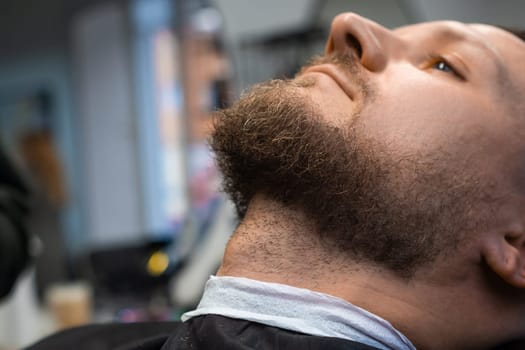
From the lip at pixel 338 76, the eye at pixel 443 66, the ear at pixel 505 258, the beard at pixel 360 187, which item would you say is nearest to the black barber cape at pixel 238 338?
the beard at pixel 360 187

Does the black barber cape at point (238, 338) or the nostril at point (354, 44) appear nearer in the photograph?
the black barber cape at point (238, 338)

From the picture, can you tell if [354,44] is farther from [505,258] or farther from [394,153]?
[505,258]

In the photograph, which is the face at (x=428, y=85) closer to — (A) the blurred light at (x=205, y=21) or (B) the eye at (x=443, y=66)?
(B) the eye at (x=443, y=66)

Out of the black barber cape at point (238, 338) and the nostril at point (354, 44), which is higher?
the nostril at point (354, 44)

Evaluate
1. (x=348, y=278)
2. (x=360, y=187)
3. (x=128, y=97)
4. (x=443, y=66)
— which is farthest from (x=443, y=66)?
(x=128, y=97)

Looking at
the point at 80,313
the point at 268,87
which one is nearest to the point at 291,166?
the point at 268,87

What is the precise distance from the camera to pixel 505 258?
0.87m

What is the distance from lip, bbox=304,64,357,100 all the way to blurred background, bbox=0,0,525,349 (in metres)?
1.51

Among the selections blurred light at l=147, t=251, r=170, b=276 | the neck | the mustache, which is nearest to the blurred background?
blurred light at l=147, t=251, r=170, b=276

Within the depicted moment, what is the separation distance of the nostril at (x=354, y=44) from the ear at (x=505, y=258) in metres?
0.39

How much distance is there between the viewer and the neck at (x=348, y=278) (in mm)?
805

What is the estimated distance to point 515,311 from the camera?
0.92 meters

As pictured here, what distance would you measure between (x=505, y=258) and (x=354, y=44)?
453 millimetres

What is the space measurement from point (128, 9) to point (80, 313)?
3.60 meters
